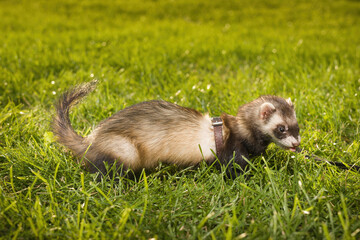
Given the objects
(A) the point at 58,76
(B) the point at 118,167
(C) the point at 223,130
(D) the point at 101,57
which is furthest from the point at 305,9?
(B) the point at 118,167

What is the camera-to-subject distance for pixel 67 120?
11.0 ft

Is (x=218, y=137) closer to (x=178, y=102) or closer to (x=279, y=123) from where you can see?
(x=279, y=123)

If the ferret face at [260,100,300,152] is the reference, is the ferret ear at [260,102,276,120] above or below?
above

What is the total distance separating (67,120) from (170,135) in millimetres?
1050

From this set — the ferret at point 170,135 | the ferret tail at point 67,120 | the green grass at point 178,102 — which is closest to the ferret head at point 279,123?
the ferret at point 170,135

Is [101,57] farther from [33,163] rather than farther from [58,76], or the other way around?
[33,163]

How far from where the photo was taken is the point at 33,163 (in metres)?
3.13

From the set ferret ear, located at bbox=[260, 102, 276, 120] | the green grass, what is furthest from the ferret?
the green grass

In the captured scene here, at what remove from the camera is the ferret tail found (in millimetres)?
3268

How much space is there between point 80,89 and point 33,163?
830mm

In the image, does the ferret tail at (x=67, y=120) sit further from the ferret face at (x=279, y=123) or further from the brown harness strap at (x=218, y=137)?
the ferret face at (x=279, y=123)

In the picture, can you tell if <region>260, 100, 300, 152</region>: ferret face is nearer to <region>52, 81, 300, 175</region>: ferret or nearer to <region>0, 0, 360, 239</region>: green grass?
<region>52, 81, 300, 175</region>: ferret

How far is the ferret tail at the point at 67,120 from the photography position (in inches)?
129

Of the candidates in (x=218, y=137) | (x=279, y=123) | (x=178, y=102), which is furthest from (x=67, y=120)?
(x=279, y=123)
